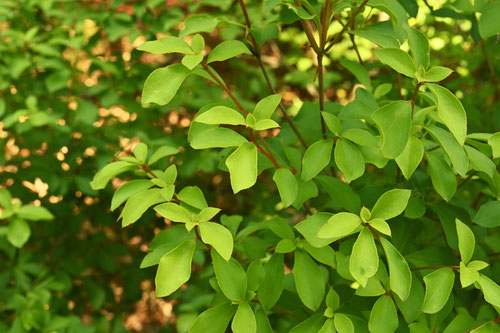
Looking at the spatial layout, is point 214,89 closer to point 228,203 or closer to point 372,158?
point 228,203

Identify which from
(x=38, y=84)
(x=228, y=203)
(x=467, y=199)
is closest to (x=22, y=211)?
(x=38, y=84)

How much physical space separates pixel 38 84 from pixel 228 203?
4.70ft

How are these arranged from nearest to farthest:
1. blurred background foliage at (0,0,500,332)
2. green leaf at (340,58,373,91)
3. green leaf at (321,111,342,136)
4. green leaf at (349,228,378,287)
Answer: green leaf at (349,228,378,287)
green leaf at (321,111,342,136)
green leaf at (340,58,373,91)
blurred background foliage at (0,0,500,332)

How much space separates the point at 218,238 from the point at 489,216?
572 mm

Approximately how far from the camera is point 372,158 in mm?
1062

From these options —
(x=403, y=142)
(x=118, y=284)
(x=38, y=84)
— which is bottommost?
(x=118, y=284)

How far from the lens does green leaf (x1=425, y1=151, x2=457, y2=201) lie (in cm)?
105

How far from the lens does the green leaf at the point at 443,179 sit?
41.4 inches

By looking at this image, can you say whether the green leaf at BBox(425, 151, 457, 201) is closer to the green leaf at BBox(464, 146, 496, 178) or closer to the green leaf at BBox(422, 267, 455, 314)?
the green leaf at BBox(464, 146, 496, 178)

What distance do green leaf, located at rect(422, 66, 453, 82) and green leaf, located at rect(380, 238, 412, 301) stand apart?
30 cm

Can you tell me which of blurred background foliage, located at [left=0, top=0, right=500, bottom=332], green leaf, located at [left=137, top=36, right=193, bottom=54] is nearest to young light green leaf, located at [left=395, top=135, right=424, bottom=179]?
green leaf, located at [left=137, top=36, right=193, bottom=54]

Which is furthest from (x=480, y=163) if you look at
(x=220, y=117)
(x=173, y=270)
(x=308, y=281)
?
(x=173, y=270)

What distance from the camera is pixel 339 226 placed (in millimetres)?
914

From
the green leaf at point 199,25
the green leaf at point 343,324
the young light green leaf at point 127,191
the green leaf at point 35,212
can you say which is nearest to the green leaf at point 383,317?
the green leaf at point 343,324
